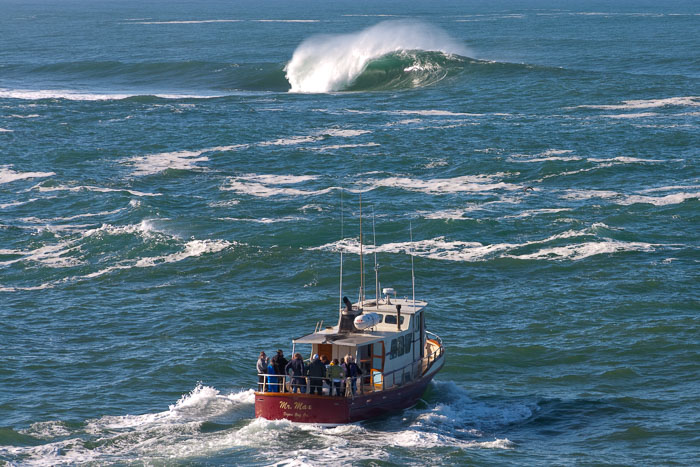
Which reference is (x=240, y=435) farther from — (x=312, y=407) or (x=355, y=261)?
(x=355, y=261)

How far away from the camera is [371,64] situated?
110 meters

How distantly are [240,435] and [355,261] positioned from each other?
19.2 metres

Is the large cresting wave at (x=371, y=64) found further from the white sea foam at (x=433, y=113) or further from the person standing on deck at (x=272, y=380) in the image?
the person standing on deck at (x=272, y=380)

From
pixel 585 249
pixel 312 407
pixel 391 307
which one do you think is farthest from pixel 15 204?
pixel 312 407

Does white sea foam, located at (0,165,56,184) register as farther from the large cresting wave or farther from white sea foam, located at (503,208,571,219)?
the large cresting wave

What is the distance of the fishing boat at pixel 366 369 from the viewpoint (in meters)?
27.4

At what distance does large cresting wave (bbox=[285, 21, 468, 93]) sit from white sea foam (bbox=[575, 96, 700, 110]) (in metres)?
23.9

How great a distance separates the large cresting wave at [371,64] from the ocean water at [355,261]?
624cm

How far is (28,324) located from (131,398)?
380 inches

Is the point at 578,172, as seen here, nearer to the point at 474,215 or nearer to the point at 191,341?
the point at 474,215

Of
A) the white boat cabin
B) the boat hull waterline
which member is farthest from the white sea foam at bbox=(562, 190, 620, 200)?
the boat hull waterline

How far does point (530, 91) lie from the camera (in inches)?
3661

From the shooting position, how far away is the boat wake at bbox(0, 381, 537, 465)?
2612 centimetres

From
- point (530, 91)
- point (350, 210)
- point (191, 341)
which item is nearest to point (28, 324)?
point (191, 341)
